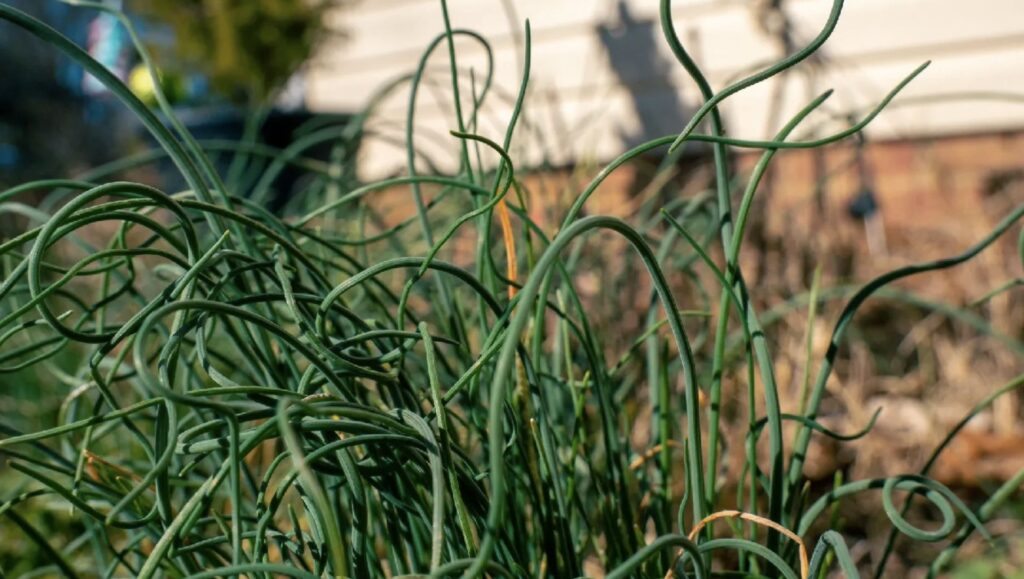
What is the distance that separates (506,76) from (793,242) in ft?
4.14

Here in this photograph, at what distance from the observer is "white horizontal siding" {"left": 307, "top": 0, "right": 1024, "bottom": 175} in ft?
8.05

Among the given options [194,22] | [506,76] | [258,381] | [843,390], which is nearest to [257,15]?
[194,22]

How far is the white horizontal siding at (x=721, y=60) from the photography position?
246cm

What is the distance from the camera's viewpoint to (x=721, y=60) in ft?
9.00

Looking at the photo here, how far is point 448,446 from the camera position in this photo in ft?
1.82

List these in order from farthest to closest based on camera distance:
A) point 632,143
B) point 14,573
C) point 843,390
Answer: point 632,143 < point 843,390 < point 14,573

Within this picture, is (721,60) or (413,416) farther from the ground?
(721,60)

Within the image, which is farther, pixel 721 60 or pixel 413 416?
pixel 721 60

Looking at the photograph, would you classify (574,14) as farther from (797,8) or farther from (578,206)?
(578,206)

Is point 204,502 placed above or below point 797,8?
below

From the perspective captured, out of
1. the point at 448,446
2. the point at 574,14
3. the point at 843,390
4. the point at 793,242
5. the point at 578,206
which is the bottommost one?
the point at 843,390

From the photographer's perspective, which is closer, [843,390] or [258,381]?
[258,381]

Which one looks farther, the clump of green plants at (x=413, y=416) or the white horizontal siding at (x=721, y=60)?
the white horizontal siding at (x=721, y=60)

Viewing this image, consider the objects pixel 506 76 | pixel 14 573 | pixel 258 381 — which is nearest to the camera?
pixel 258 381
